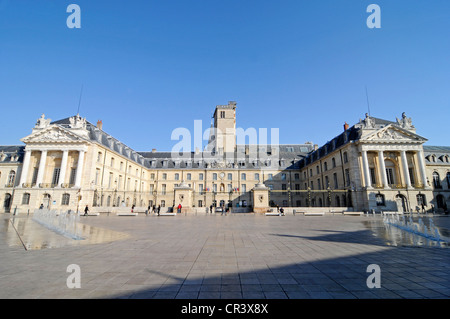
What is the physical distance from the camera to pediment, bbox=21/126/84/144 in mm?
35562

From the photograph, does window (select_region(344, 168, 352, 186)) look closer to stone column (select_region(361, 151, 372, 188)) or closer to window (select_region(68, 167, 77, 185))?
stone column (select_region(361, 151, 372, 188))

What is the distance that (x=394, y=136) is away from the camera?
35625mm

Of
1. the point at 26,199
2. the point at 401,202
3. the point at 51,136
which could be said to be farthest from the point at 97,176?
the point at 401,202

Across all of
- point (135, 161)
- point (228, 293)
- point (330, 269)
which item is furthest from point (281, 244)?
point (135, 161)

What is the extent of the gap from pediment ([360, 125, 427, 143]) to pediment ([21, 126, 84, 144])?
48506 mm

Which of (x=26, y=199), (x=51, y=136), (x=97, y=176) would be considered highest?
(x=51, y=136)

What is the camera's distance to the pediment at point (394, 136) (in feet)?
115

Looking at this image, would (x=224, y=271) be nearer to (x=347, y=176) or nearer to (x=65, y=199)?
(x=347, y=176)

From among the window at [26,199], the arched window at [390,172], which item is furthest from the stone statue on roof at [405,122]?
the window at [26,199]

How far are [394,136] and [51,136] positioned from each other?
56022mm

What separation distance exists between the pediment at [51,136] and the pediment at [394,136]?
159 ft

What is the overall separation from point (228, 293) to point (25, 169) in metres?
44.9

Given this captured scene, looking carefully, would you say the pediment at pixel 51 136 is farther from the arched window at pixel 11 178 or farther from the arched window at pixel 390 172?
the arched window at pixel 390 172
